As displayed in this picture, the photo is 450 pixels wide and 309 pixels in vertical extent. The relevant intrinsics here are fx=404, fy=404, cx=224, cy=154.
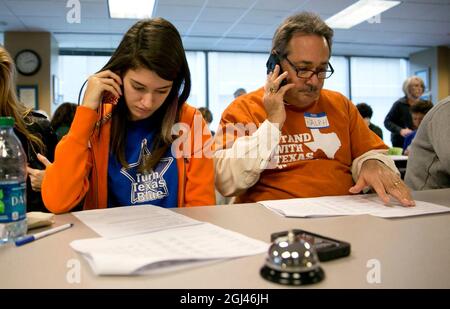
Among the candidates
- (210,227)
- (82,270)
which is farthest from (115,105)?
(82,270)

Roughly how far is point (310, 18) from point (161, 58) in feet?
2.14

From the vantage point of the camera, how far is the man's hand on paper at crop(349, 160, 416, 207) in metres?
1.09

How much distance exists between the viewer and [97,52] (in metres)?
6.83

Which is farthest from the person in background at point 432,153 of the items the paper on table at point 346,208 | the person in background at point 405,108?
the person in background at point 405,108

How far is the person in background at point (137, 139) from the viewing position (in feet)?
3.58

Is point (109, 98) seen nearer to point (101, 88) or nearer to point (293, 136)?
point (101, 88)

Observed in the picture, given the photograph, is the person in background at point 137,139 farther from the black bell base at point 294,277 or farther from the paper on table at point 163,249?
the black bell base at point 294,277

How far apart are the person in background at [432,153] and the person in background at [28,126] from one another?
1.39m

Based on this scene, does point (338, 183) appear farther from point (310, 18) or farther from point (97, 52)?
point (97, 52)

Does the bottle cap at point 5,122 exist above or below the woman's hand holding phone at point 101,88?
below

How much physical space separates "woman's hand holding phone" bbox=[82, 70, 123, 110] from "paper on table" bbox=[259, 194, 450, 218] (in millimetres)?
540

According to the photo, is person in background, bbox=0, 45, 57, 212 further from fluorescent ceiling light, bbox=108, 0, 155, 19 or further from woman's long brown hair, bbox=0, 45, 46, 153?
fluorescent ceiling light, bbox=108, 0, 155, 19

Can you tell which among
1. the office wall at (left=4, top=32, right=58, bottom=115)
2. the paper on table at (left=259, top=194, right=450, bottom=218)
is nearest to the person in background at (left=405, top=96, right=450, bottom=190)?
the paper on table at (left=259, top=194, right=450, bottom=218)

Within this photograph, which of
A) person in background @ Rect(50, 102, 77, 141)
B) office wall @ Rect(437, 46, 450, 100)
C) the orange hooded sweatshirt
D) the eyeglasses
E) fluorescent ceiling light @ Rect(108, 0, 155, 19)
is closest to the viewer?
the orange hooded sweatshirt
